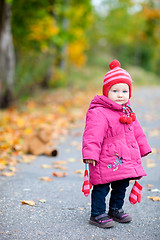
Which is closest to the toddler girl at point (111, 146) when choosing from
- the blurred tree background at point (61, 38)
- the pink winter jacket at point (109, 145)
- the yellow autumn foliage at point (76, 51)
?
the pink winter jacket at point (109, 145)

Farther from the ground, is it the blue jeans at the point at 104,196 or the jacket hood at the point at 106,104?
the jacket hood at the point at 106,104

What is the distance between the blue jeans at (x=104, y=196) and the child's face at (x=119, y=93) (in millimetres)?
785

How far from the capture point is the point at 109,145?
2.86 m

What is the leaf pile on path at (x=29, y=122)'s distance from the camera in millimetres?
5307

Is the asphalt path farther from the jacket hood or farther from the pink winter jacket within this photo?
the jacket hood

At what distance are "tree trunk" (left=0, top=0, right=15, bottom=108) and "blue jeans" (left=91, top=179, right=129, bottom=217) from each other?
751cm

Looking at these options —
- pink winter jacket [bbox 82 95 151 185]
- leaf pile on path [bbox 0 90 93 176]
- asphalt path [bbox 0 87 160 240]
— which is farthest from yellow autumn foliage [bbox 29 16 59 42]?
pink winter jacket [bbox 82 95 151 185]

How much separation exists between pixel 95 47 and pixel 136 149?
3711 centimetres

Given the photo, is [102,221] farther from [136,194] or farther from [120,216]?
[136,194]

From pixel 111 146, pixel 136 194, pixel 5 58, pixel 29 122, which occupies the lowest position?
pixel 136 194

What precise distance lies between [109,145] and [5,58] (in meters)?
7.88

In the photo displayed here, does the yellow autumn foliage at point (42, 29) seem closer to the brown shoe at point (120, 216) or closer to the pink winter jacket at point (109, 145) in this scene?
the pink winter jacket at point (109, 145)

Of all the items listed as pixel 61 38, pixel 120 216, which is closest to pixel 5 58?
pixel 61 38

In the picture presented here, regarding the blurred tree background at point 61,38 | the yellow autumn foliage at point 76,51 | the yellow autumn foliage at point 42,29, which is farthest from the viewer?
the yellow autumn foliage at point 76,51
